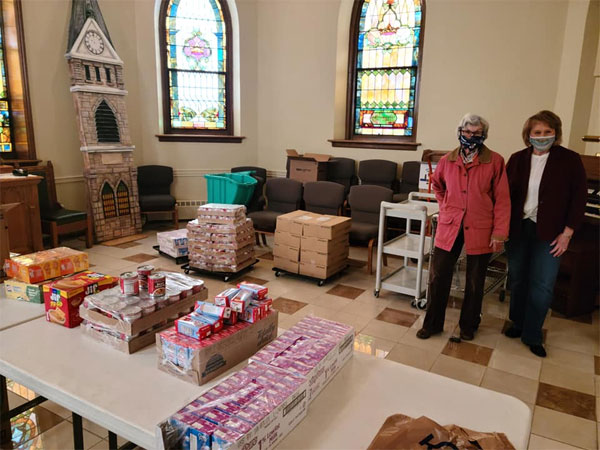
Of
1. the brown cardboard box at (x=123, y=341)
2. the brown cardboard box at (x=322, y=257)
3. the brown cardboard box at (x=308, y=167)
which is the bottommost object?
the brown cardboard box at (x=322, y=257)

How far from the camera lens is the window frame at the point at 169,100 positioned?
6665 mm

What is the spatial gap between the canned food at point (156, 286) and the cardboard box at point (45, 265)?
2.29ft

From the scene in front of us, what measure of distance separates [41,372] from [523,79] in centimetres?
580

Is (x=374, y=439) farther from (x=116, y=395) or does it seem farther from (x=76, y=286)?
(x=76, y=286)

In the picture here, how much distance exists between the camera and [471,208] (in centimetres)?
292

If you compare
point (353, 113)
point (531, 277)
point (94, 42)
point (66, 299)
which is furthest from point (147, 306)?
point (353, 113)

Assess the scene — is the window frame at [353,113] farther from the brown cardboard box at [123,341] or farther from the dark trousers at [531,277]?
the brown cardboard box at [123,341]

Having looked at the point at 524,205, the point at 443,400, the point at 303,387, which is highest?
the point at 524,205

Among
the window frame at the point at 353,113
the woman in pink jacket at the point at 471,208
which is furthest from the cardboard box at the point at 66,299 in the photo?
the window frame at the point at 353,113

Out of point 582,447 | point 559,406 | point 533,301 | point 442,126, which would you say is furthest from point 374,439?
point 442,126

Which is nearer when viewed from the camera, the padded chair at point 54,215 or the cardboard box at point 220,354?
the cardboard box at point 220,354

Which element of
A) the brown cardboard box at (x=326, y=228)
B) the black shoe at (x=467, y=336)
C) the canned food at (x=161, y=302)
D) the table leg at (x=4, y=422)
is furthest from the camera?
the brown cardboard box at (x=326, y=228)

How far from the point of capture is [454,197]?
2984 millimetres

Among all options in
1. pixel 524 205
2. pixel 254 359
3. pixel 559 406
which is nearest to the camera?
pixel 254 359
